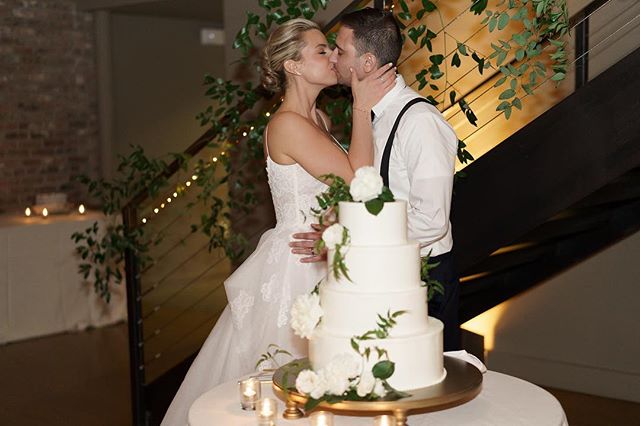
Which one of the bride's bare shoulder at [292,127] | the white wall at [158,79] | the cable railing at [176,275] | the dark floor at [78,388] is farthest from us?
the white wall at [158,79]

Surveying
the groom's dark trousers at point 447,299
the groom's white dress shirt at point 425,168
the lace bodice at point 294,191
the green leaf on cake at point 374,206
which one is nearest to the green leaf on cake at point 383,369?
the green leaf on cake at point 374,206

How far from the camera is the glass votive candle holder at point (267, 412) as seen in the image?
2.32m

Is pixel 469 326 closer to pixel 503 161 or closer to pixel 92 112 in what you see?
pixel 503 161

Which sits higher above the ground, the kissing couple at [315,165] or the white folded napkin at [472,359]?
the kissing couple at [315,165]

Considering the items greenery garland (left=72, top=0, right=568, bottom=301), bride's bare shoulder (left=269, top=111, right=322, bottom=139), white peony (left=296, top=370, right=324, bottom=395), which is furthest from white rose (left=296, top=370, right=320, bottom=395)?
greenery garland (left=72, top=0, right=568, bottom=301)

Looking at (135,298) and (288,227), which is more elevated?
(288,227)

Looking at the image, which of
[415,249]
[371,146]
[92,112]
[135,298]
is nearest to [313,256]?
[371,146]

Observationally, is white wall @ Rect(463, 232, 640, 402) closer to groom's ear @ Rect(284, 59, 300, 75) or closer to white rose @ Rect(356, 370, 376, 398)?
groom's ear @ Rect(284, 59, 300, 75)

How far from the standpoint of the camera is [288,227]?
3631 millimetres

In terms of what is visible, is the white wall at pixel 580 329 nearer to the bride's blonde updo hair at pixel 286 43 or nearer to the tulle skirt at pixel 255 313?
the tulle skirt at pixel 255 313

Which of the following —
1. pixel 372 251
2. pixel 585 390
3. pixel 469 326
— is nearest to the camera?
pixel 372 251

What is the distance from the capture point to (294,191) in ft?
11.7

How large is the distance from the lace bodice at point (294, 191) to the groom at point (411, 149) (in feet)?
0.31

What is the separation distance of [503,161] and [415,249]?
1490 mm
